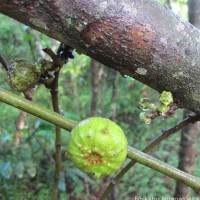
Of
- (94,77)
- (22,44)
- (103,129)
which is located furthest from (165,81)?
(22,44)

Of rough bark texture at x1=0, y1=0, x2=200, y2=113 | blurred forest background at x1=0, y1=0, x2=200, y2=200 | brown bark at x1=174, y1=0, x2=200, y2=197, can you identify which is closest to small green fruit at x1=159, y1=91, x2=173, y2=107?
rough bark texture at x1=0, y1=0, x2=200, y2=113

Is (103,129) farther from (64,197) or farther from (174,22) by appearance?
(64,197)

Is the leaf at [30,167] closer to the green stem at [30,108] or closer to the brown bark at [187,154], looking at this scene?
the brown bark at [187,154]

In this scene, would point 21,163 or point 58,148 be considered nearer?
point 58,148

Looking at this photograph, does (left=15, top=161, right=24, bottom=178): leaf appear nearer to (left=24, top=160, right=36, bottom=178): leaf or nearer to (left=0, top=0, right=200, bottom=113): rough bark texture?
(left=24, top=160, right=36, bottom=178): leaf

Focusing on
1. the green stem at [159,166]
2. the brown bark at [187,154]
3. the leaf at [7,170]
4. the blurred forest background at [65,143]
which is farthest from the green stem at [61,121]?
the leaf at [7,170]

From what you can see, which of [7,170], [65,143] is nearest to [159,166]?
[7,170]
